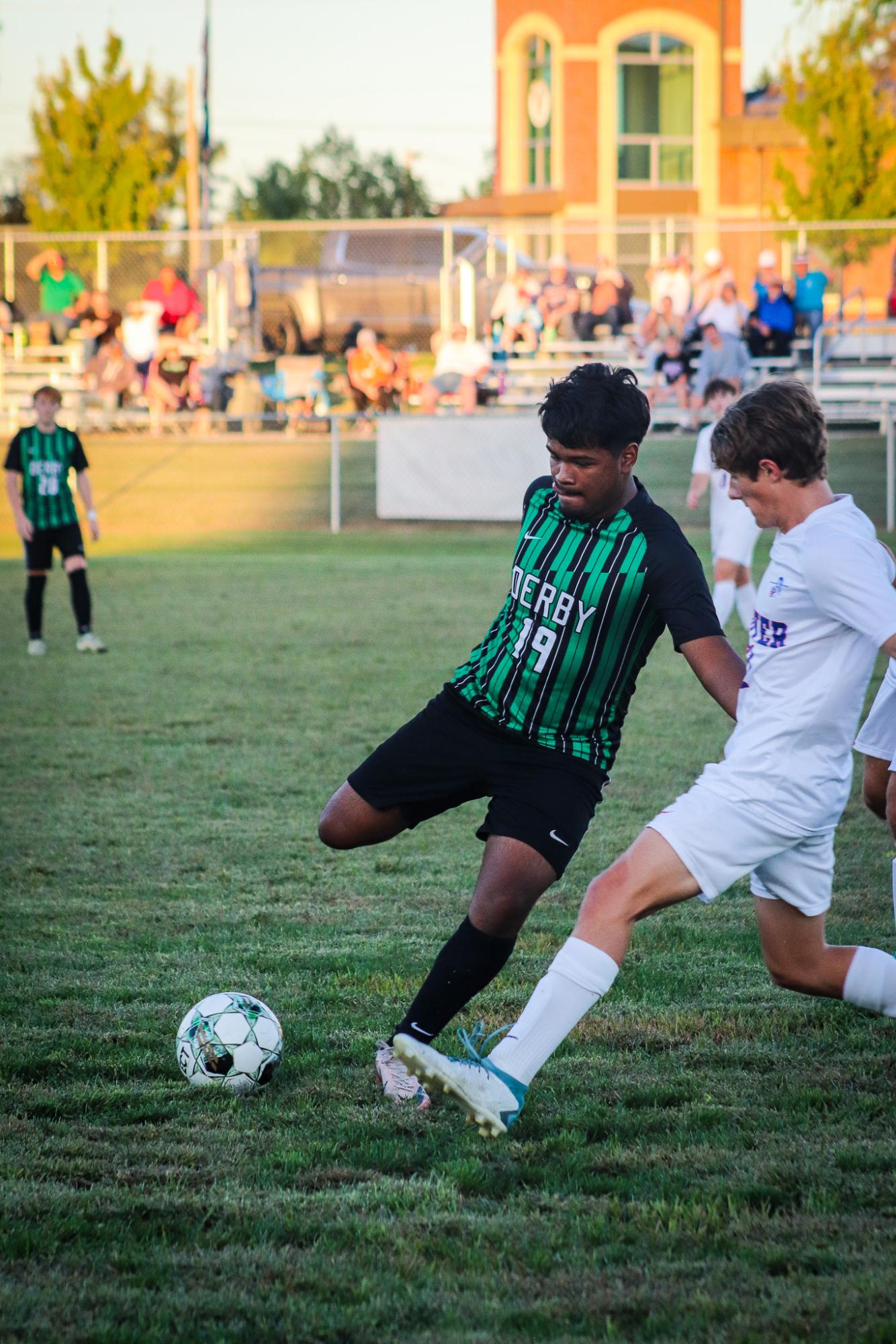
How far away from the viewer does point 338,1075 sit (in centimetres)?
390

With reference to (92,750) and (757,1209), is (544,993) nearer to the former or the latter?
(757,1209)

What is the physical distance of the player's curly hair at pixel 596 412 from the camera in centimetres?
344

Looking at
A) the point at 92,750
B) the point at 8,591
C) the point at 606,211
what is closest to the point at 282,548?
the point at 8,591

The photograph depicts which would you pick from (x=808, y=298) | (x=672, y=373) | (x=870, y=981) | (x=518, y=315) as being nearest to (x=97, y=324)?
(x=518, y=315)

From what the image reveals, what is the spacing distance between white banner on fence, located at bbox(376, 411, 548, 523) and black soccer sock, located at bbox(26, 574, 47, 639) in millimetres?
8249

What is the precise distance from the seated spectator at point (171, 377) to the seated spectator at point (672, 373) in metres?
7.13

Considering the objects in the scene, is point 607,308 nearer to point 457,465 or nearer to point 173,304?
point 457,465

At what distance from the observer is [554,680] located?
365 cm

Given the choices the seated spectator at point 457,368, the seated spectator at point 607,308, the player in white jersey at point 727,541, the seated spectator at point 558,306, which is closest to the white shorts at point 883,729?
the player in white jersey at point 727,541

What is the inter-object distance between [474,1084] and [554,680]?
96 cm

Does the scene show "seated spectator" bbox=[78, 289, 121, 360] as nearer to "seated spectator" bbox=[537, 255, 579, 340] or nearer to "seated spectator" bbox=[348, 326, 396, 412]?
"seated spectator" bbox=[348, 326, 396, 412]

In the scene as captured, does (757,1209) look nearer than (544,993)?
Yes

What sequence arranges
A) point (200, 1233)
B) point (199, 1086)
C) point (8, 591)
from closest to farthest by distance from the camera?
point (200, 1233)
point (199, 1086)
point (8, 591)

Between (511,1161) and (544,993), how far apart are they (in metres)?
0.39
